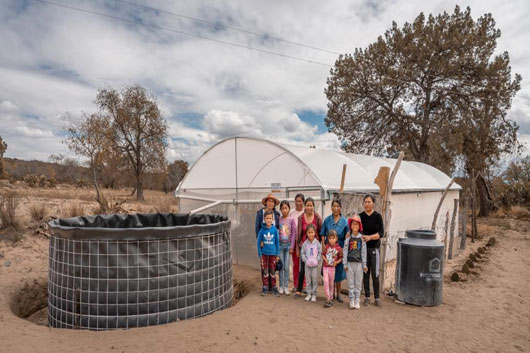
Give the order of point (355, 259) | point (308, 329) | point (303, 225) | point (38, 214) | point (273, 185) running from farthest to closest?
point (38, 214) → point (273, 185) → point (303, 225) → point (355, 259) → point (308, 329)

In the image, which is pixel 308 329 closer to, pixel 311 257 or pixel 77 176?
pixel 311 257

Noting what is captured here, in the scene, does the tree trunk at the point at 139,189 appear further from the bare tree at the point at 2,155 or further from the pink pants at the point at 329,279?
the pink pants at the point at 329,279

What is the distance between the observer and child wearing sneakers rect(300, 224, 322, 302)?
18.8 feet

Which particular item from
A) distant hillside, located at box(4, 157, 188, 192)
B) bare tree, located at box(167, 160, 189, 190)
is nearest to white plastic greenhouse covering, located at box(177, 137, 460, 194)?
distant hillside, located at box(4, 157, 188, 192)

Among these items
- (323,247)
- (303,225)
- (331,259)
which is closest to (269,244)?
(303,225)

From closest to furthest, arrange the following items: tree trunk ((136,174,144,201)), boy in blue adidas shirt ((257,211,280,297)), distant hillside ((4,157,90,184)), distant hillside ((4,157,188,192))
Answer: boy in blue adidas shirt ((257,211,280,297)) < tree trunk ((136,174,144,201)) < distant hillside ((4,157,188,192)) < distant hillside ((4,157,90,184))

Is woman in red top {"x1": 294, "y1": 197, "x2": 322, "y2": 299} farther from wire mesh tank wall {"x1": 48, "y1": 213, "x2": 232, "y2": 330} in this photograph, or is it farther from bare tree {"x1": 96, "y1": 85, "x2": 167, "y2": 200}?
bare tree {"x1": 96, "y1": 85, "x2": 167, "y2": 200}

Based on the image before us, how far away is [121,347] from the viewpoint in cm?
400

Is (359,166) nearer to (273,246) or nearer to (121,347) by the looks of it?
(273,246)

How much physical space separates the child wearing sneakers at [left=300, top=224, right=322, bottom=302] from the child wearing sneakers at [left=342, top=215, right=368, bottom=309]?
0.46 meters

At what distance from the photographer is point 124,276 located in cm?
451

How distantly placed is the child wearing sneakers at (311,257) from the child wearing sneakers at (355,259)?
18.0 inches

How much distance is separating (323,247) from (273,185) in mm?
2953

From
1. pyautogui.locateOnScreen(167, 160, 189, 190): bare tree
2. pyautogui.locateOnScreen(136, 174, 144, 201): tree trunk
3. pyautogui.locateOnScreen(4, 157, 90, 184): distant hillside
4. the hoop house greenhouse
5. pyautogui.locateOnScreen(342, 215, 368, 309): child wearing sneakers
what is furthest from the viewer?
pyautogui.locateOnScreen(167, 160, 189, 190): bare tree
